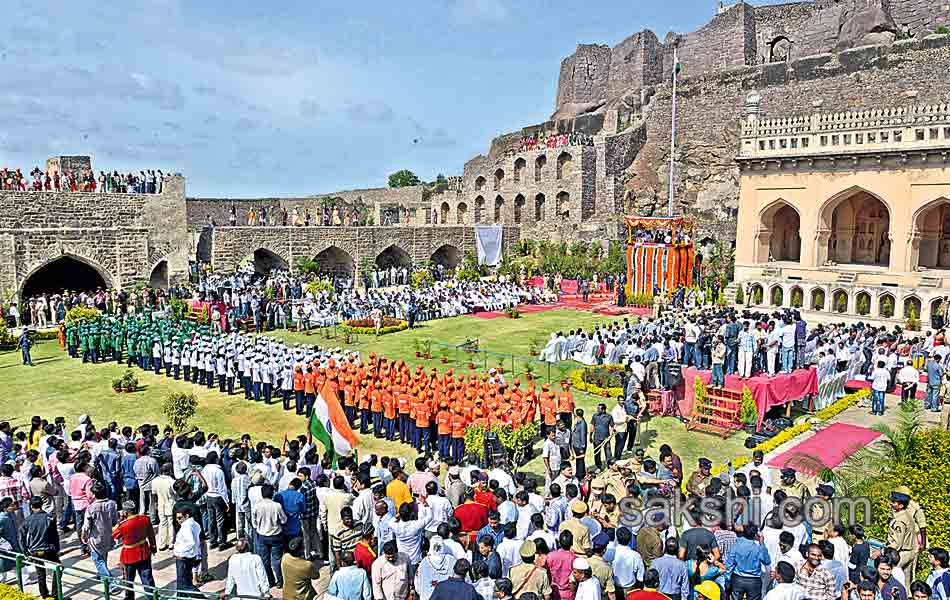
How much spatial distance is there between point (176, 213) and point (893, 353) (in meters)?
27.9

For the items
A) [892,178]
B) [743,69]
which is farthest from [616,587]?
[743,69]

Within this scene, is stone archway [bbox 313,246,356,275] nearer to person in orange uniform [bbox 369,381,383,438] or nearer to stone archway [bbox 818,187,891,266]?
stone archway [bbox 818,187,891,266]

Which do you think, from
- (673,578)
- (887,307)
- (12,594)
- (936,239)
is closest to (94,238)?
(12,594)

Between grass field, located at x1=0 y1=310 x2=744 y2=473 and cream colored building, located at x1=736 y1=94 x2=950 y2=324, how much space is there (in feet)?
29.8

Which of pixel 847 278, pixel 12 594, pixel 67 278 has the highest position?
pixel 847 278

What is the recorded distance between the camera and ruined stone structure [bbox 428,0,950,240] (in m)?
35.1

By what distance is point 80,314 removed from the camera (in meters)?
22.3

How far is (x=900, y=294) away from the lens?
22562 mm

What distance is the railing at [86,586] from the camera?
6.43m

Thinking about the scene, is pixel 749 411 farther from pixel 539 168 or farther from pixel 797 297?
pixel 539 168

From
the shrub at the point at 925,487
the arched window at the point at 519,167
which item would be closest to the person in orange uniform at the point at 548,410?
the shrub at the point at 925,487

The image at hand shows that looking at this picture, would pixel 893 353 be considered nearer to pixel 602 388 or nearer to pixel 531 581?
pixel 602 388

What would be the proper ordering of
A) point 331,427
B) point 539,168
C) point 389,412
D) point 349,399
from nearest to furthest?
point 331,427 → point 389,412 → point 349,399 → point 539,168

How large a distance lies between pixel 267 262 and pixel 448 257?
11.2m
